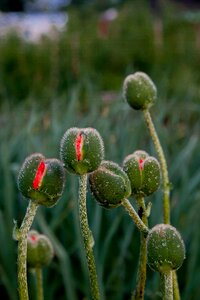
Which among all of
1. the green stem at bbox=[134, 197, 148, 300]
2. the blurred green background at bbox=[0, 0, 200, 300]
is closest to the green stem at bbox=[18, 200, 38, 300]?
the green stem at bbox=[134, 197, 148, 300]

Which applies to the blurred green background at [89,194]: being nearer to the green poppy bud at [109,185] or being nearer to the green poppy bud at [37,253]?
the green poppy bud at [37,253]

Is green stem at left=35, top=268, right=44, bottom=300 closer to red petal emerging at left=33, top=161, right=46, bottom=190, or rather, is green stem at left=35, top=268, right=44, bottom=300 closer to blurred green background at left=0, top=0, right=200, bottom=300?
red petal emerging at left=33, top=161, right=46, bottom=190

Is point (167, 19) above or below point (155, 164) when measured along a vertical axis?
below

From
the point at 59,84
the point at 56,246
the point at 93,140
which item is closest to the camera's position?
the point at 93,140

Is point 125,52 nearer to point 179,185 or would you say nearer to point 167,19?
point 167,19

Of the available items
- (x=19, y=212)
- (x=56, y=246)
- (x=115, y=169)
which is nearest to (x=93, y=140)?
(x=115, y=169)

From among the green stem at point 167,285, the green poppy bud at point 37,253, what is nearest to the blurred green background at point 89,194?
the green poppy bud at point 37,253
